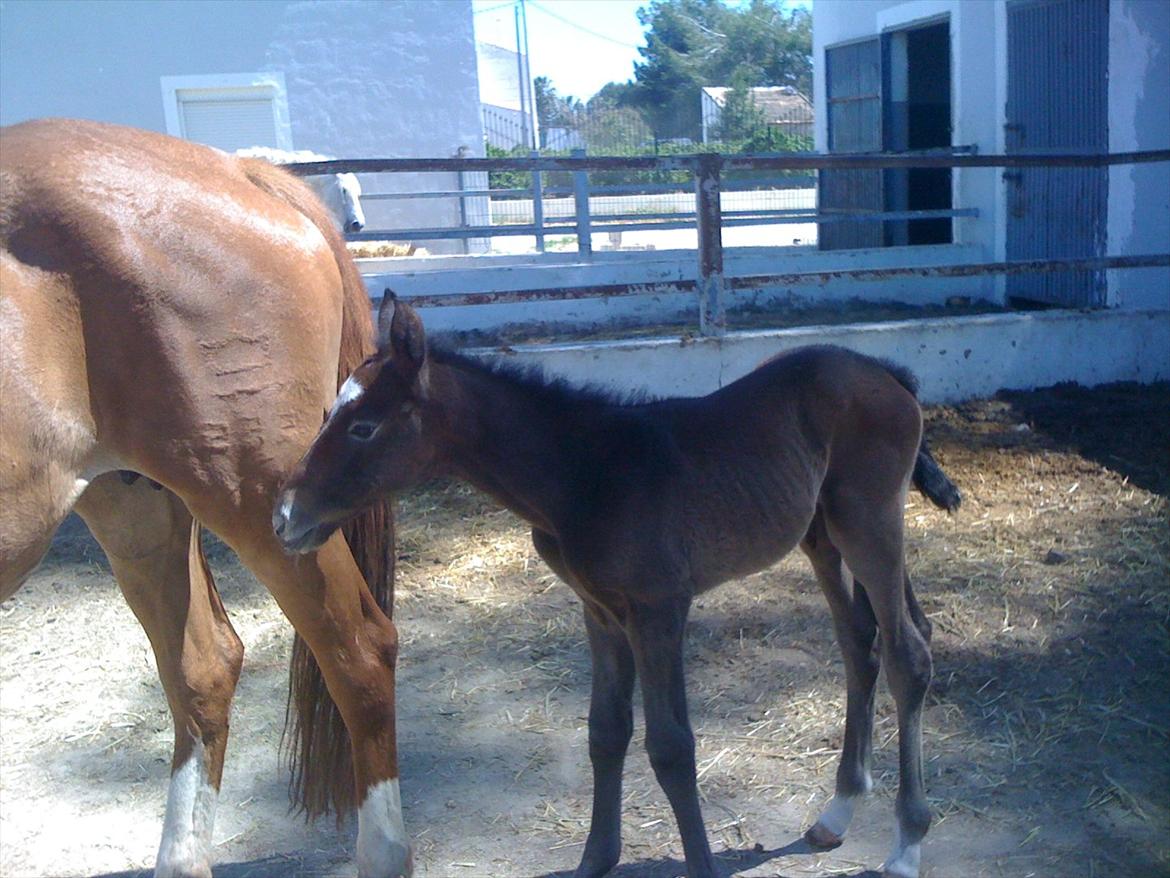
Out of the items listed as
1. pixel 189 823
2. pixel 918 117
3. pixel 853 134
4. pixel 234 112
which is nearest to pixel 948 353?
pixel 189 823

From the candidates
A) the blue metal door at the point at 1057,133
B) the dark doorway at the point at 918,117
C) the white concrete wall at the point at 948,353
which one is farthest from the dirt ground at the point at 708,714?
the dark doorway at the point at 918,117

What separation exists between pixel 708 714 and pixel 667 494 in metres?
1.30

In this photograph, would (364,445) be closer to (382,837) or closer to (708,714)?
(382,837)

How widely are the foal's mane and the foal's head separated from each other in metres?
0.15

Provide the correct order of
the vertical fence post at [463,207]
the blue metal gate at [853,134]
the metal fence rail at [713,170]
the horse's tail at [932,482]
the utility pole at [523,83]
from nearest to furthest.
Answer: the horse's tail at [932,482] < the metal fence rail at [713,170] < the blue metal gate at [853,134] < the vertical fence post at [463,207] < the utility pole at [523,83]

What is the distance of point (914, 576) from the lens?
15.2 ft

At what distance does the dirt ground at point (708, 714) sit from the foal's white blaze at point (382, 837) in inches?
7.5

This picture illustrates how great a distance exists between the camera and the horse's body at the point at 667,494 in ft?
8.34

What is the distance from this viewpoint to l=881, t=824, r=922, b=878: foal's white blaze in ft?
9.28

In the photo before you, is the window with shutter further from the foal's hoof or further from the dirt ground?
the foal's hoof

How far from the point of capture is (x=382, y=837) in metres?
2.85

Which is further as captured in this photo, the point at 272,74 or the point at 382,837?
the point at 272,74

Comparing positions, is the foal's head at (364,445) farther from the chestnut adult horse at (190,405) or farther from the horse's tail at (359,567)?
the horse's tail at (359,567)

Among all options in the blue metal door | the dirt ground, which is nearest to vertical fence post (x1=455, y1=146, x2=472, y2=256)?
the blue metal door
